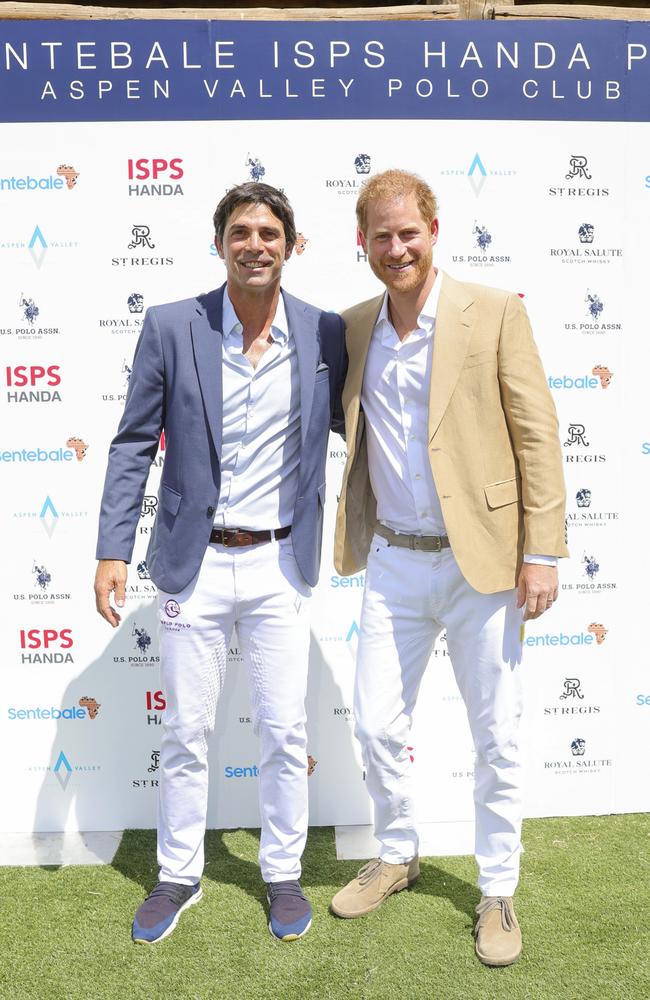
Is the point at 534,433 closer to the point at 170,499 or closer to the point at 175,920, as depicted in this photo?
the point at 170,499

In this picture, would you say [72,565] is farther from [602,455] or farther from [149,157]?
[602,455]

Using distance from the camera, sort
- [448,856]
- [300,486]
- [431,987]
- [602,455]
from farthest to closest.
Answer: [602,455] < [448,856] < [300,486] < [431,987]

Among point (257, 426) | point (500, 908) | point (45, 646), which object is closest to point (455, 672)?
point (500, 908)

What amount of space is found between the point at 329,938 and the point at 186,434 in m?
1.62

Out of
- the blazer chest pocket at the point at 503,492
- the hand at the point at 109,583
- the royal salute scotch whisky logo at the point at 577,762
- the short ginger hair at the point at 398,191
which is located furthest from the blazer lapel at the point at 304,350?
the royal salute scotch whisky logo at the point at 577,762

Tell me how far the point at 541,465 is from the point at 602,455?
110 centimetres

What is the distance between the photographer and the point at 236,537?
2699 mm

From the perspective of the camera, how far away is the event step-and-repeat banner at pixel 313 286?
3.31m

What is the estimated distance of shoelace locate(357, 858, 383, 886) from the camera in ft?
9.65

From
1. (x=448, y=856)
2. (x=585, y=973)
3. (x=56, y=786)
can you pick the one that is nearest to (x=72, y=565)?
(x=56, y=786)

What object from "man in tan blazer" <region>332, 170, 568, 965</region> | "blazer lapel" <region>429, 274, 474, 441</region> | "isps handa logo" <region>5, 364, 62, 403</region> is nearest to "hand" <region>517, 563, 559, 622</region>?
"man in tan blazer" <region>332, 170, 568, 965</region>

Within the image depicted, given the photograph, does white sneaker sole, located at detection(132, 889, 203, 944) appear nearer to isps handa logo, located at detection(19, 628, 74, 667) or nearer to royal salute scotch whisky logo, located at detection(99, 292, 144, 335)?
isps handa logo, located at detection(19, 628, 74, 667)

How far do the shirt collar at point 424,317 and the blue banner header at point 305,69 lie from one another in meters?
1.06

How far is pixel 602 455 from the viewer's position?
11.6 ft
